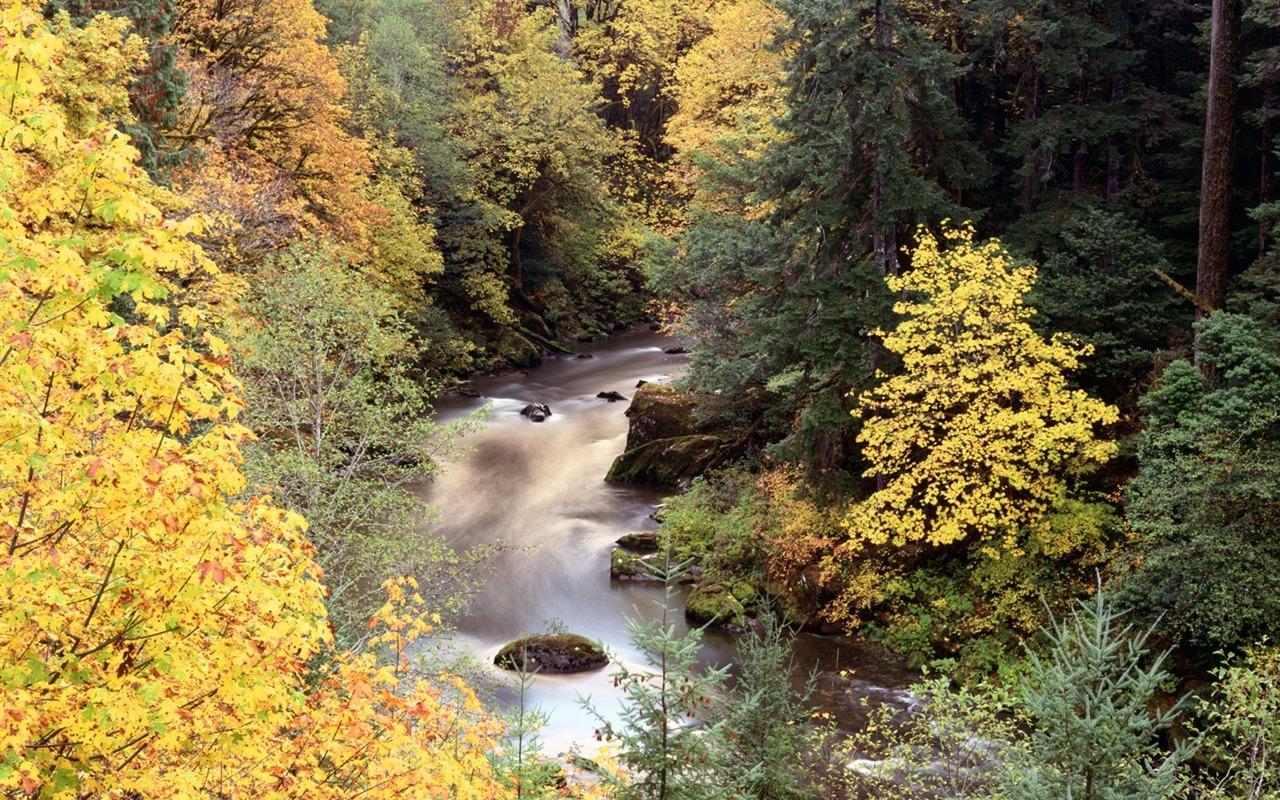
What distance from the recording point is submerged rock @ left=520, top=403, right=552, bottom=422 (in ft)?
105

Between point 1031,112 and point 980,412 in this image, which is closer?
point 980,412

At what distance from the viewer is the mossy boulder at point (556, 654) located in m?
16.8

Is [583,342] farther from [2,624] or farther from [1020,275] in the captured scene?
[2,624]

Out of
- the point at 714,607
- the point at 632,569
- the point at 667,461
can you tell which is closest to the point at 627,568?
the point at 632,569

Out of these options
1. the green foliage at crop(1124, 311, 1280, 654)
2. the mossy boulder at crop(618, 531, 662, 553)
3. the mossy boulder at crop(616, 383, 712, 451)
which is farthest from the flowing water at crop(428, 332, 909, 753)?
the green foliage at crop(1124, 311, 1280, 654)

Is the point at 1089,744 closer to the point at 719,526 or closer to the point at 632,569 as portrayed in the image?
the point at 719,526

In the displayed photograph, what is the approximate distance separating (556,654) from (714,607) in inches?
137

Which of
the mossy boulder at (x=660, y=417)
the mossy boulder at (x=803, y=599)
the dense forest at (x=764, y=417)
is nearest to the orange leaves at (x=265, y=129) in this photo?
the dense forest at (x=764, y=417)

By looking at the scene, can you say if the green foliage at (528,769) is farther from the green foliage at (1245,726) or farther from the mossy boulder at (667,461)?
the mossy boulder at (667,461)

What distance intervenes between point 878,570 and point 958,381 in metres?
4.39


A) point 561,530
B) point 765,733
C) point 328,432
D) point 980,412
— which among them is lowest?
point 561,530

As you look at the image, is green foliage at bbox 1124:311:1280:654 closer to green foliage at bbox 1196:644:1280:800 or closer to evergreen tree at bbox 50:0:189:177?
green foliage at bbox 1196:644:1280:800

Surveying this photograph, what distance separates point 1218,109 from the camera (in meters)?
15.0

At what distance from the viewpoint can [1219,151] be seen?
1507cm
